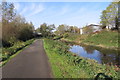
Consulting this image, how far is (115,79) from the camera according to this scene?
220 inches

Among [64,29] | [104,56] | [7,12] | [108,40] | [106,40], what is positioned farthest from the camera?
[64,29]

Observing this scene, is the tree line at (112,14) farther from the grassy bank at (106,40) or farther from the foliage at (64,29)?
the foliage at (64,29)

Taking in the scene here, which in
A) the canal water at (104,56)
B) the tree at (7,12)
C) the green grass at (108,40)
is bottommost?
the canal water at (104,56)

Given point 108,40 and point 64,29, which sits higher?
point 64,29

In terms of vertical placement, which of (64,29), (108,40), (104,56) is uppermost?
(64,29)

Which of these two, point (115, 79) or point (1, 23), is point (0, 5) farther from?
point (115, 79)

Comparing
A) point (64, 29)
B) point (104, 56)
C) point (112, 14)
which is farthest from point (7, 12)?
point (64, 29)

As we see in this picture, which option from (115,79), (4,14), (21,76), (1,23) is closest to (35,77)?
(21,76)

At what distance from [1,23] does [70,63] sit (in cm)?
1556

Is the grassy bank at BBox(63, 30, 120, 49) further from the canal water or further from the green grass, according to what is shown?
the canal water

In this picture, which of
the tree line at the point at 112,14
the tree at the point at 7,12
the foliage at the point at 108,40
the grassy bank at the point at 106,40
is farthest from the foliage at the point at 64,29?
the tree at the point at 7,12

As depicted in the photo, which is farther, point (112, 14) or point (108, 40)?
point (112, 14)

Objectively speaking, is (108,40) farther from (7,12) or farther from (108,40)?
(7,12)

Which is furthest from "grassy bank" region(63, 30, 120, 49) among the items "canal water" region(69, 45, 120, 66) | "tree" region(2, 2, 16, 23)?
"tree" region(2, 2, 16, 23)
